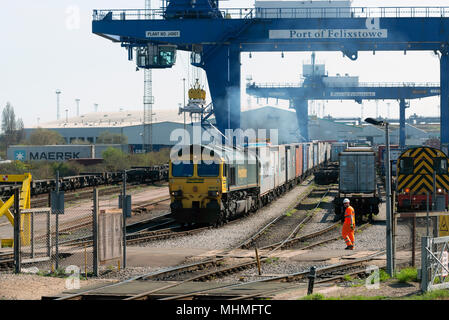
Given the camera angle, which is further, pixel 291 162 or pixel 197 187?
pixel 291 162

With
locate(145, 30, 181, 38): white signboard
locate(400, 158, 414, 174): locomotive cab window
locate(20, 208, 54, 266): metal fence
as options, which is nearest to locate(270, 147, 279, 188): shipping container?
locate(145, 30, 181, 38): white signboard

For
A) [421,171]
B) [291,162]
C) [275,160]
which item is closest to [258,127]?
[291,162]

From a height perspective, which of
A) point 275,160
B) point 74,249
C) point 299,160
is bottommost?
point 74,249

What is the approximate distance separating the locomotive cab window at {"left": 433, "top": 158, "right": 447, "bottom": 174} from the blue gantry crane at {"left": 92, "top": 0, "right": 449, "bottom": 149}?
13.2 metres

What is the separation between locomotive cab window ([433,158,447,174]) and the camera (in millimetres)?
24078

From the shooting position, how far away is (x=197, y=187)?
80.6ft

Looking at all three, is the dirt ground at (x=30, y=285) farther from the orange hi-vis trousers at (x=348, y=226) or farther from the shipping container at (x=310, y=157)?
the shipping container at (x=310, y=157)

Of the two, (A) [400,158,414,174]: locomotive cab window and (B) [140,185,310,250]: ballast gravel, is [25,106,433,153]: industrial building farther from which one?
(A) [400,158,414,174]: locomotive cab window

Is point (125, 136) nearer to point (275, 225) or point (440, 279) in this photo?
point (275, 225)

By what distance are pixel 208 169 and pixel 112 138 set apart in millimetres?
76856

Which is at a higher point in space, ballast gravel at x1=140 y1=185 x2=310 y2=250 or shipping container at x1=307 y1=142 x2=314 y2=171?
shipping container at x1=307 y1=142 x2=314 y2=171

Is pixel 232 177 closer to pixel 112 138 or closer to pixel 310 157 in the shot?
pixel 310 157

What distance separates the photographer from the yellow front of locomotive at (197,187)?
2445 centimetres

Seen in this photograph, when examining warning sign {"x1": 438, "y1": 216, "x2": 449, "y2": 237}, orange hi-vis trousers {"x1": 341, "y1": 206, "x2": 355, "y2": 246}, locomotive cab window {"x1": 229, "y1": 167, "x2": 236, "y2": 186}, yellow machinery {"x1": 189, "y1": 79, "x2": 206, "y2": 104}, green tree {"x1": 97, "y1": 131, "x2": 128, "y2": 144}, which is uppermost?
yellow machinery {"x1": 189, "y1": 79, "x2": 206, "y2": 104}
